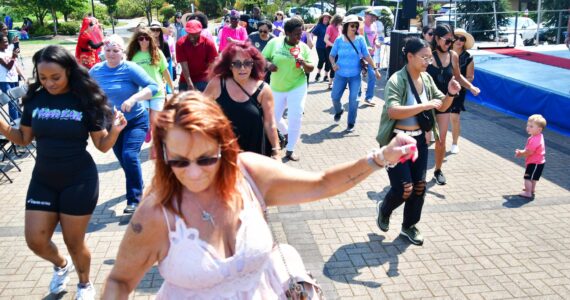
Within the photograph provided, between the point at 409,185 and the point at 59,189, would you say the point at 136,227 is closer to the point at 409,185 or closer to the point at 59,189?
the point at 59,189

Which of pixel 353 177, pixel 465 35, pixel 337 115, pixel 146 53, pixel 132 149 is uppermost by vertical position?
pixel 465 35

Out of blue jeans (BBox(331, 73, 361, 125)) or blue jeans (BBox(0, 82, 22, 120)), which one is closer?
blue jeans (BBox(0, 82, 22, 120))

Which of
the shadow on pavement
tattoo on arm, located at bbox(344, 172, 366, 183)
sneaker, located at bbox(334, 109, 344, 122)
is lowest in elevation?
the shadow on pavement

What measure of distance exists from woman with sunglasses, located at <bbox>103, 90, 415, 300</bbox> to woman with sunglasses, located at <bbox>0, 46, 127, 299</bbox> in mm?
1817

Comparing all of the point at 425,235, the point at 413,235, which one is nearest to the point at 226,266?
the point at 413,235

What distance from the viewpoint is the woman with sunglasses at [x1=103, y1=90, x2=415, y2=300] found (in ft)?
6.21

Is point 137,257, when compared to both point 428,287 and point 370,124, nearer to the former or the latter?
point 428,287

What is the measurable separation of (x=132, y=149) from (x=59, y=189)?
173 centimetres

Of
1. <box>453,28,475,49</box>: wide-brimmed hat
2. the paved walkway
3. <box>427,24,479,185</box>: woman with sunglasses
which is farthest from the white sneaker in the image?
<box>453,28,475,49</box>: wide-brimmed hat

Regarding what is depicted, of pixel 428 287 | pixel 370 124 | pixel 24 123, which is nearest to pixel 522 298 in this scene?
pixel 428 287

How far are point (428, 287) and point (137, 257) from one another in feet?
9.40

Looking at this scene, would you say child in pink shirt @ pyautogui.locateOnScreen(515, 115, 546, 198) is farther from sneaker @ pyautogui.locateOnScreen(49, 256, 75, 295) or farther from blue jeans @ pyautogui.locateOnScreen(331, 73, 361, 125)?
sneaker @ pyautogui.locateOnScreen(49, 256, 75, 295)

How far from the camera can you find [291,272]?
82.6 inches

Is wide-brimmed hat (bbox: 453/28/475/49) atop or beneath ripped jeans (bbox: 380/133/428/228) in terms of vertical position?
atop
